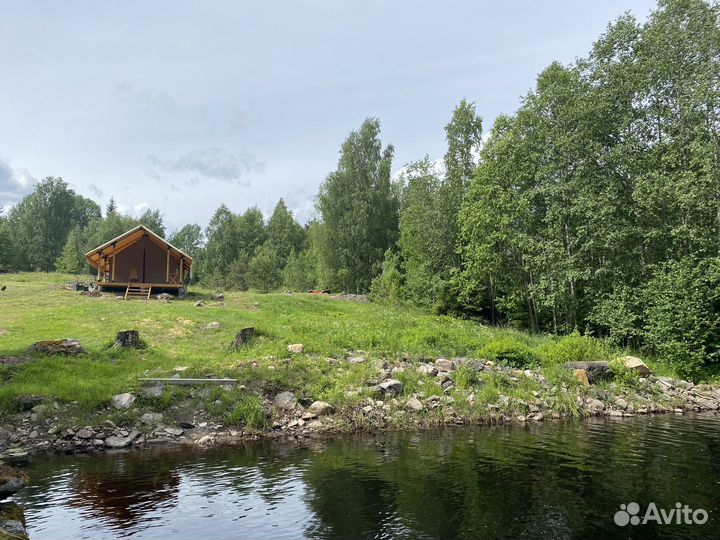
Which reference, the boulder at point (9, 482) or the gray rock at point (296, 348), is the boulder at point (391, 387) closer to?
the gray rock at point (296, 348)

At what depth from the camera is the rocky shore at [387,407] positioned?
16.0 metres

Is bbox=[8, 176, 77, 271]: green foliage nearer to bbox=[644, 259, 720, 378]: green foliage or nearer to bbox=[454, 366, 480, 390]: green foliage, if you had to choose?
bbox=[454, 366, 480, 390]: green foliage

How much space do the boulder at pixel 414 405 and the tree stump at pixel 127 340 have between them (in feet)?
41.7

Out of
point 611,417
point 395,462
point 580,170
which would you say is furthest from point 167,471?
point 580,170

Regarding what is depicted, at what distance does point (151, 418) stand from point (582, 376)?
18138 millimetres

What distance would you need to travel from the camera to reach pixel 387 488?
11422 millimetres

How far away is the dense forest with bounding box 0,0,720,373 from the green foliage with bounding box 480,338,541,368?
319 inches

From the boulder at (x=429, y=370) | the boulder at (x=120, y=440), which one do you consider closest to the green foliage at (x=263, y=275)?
the boulder at (x=429, y=370)

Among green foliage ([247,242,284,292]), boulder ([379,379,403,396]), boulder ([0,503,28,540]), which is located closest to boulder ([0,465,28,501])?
boulder ([0,503,28,540])

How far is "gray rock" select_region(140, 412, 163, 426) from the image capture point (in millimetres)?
16922

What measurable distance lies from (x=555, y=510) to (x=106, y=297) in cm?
3880

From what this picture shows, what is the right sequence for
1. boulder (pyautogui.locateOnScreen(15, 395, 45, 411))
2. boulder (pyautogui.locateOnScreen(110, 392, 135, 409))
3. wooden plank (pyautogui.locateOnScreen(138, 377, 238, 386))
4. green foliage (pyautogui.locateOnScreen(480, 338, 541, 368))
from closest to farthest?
boulder (pyautogui.locateOnScreen(15, 395, 45, 411)), boulder (pyautogui.locateOnScreen(110, 392, 135, 409)), wooden plank (pyautogui.locateOnScreen(138, 377, 238, 386)), green foliage (pyautogui.locateOnScreen(480, 338, 541, 368))

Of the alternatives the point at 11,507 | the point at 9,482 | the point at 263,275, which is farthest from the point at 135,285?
the point at 9,482

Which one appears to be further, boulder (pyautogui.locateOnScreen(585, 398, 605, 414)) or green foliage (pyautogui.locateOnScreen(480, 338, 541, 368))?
green foliage (pyautogui.locateOnScreen(480, 338, 541, 368))
